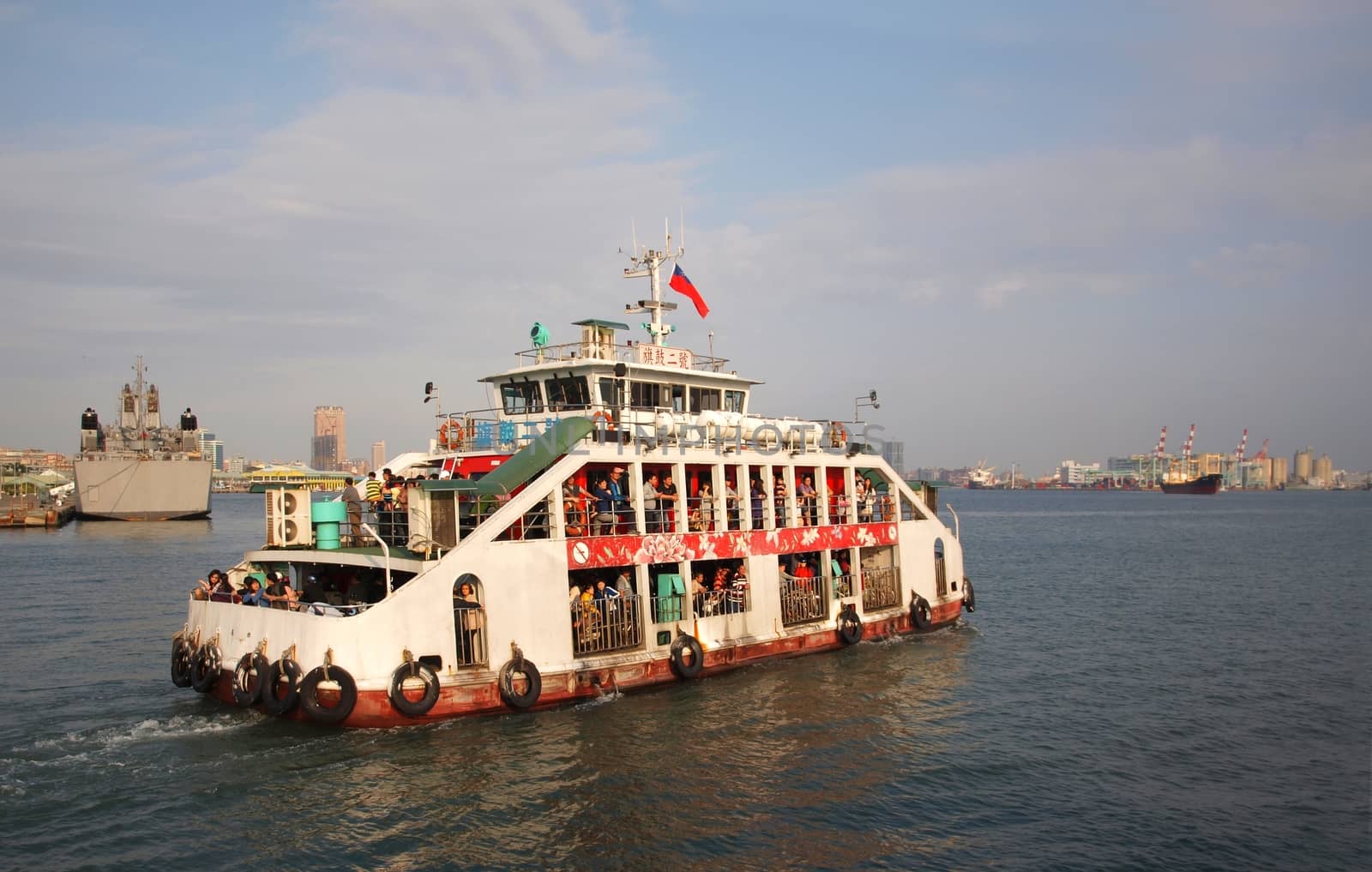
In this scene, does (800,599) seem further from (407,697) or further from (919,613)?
(407,697)

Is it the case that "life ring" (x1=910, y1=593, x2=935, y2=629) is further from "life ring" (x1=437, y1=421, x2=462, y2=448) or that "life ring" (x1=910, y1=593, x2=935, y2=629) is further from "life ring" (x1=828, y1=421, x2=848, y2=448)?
"life ring" (x1=437, y1=421, x2=462, y2=448)

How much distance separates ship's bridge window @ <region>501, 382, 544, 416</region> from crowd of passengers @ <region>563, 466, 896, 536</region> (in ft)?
13.4

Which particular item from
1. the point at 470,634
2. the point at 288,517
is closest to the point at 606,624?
the point at 470,634

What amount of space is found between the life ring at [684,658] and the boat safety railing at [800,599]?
3064 millimetres

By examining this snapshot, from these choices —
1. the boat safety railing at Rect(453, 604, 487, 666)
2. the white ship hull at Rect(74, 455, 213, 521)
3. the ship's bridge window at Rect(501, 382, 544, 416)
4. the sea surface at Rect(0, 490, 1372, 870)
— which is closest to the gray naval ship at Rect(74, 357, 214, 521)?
the white ship hull at Rect(74, 455, 213, 521)

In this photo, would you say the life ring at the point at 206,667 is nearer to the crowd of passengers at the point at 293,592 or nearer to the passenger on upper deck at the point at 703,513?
the crowd of passengers at the point at 293,592

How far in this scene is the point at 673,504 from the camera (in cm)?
2034

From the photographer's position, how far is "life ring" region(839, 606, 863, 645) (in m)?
23.0

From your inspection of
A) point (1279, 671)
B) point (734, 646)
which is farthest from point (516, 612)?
point (1279, 671)

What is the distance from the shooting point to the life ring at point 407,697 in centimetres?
1542

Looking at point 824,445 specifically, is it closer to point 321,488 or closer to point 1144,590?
point 1144,590

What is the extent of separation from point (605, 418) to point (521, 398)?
3692 mm

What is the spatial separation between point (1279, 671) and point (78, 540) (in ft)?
224

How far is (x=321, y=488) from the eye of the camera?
584ft
